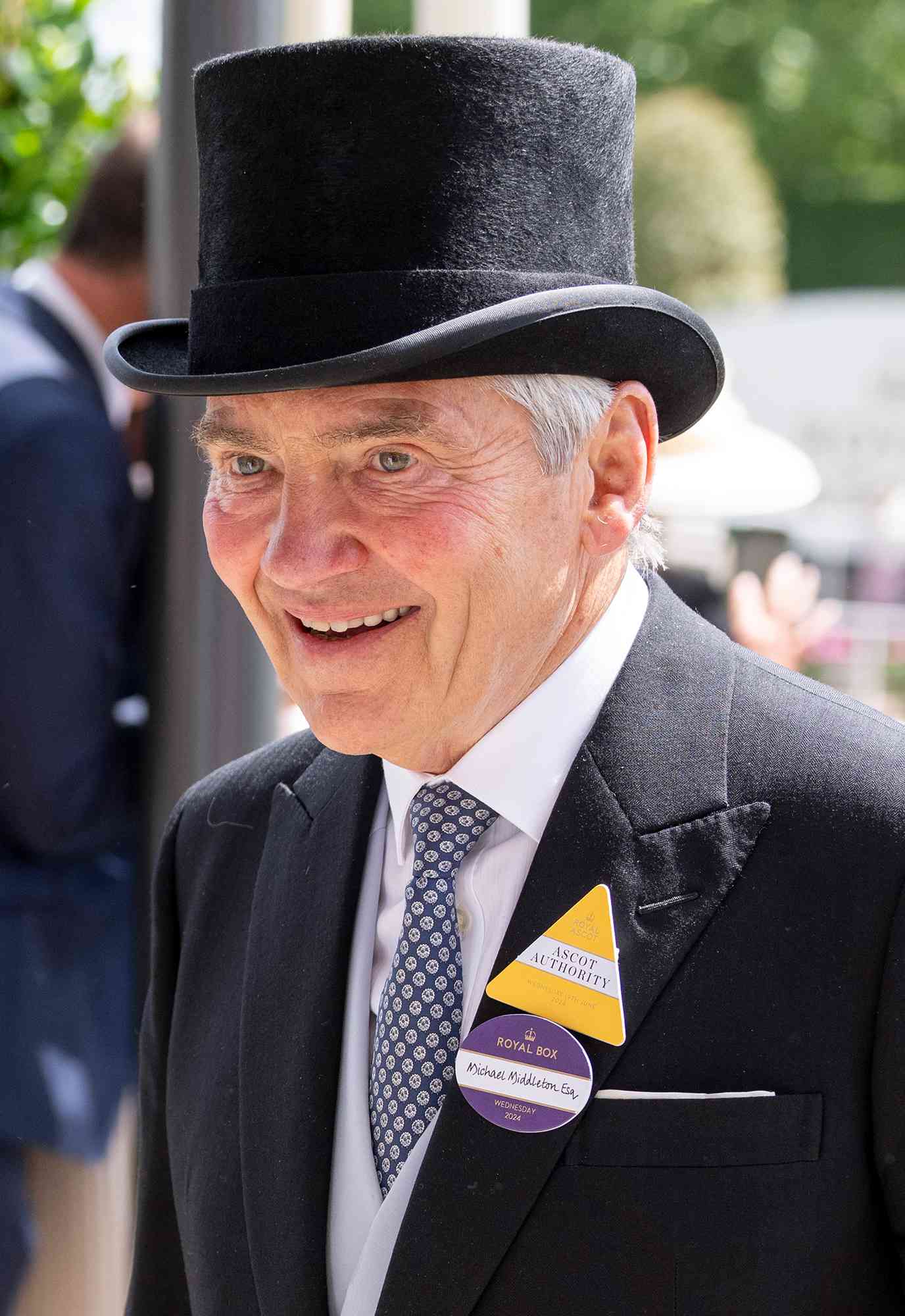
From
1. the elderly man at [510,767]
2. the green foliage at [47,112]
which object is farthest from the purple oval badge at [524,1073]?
the green foliage at [47,112]

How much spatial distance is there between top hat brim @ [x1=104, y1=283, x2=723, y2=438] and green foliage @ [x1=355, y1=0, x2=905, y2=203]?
16.3m

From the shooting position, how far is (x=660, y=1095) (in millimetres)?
1506

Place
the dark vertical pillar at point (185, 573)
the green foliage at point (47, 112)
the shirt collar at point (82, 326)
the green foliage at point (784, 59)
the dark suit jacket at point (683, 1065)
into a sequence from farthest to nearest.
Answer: the green foliage at point (784, 59), the green foliage at point (47, 112), the shirt collar at point (82, 326), the dark vertical pillar at point (185, 573), the dark suit jacket at point (683, 1065)

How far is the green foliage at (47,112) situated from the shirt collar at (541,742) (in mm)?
3089

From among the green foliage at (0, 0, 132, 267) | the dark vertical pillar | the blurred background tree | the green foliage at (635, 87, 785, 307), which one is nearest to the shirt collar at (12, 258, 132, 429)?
the dark vertical pillar

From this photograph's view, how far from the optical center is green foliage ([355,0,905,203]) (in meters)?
16.8

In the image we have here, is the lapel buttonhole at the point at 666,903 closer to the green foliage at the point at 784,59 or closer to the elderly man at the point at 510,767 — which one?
the elderly man at the point at 510,767

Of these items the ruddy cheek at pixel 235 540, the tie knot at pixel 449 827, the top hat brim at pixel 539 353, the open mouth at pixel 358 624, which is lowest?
the tie knot at pixel 449 827

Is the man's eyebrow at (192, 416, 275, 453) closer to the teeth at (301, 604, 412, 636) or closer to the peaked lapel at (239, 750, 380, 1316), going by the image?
the teeth at (301, 604, 412, 636)

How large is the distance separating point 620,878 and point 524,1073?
23 cm

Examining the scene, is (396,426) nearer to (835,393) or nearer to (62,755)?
(62,755)

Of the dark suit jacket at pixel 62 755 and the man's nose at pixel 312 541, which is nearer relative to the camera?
the man's nose at pixel 312 541

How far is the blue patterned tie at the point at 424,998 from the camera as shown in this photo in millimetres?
1657

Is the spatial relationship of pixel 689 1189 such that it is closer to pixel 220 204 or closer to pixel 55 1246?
pixel 220 204
